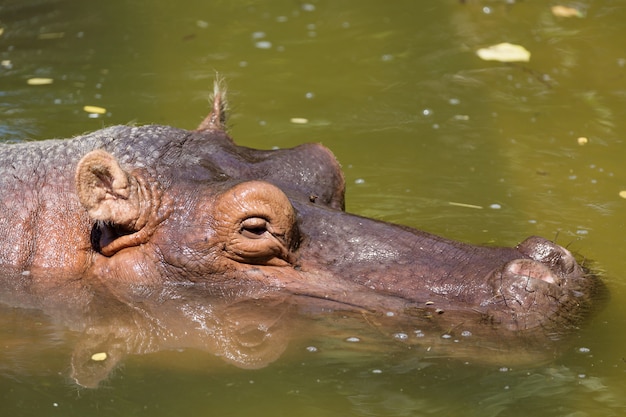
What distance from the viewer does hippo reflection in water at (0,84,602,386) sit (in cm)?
621

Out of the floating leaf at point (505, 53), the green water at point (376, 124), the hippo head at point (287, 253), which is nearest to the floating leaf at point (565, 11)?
the green water at point (376, 124)

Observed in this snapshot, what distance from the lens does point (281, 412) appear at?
5633mm

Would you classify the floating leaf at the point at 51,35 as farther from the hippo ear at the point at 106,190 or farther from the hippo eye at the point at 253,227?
the hippo eye at the point at 253,227

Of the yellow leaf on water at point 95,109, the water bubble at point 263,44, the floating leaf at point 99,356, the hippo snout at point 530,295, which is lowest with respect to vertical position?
the water bubble at point 263,44

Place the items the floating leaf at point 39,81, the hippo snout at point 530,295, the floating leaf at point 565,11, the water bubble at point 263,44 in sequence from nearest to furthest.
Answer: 1. the hippo snout at point 530,295
2. the floating leaf at point 39,81
3. the water bubble at point 263,44
4. the floating leaf at point 565,11

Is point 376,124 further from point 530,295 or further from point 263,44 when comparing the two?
point 530,295

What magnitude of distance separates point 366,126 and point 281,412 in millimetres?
5383

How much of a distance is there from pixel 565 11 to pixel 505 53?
158 centimetres

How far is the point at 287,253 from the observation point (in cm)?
649

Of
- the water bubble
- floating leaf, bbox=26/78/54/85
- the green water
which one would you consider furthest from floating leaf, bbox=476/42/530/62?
floating leaf, bbox=26/78/54/85

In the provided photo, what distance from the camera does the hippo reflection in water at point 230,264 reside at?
621 cm

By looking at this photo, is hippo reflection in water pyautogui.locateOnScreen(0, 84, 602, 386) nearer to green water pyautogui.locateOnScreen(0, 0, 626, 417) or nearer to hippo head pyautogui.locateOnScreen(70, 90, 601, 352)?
hippo head pyautogui.locateOnScreen(70, 90, 601, 352)

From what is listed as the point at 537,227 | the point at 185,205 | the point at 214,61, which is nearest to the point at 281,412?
the point at 185,205

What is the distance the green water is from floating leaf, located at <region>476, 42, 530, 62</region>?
0.14 m
